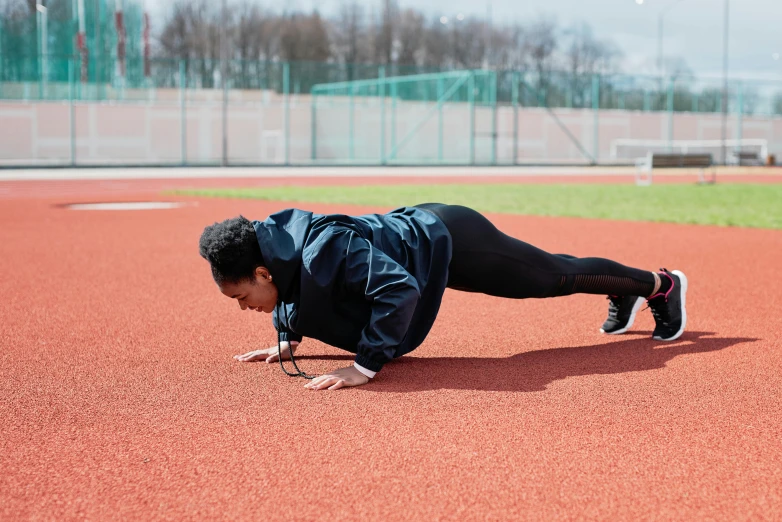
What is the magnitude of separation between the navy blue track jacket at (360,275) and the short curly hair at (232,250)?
0.19ft

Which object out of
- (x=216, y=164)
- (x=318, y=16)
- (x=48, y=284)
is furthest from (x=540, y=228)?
(x=318, y=16)

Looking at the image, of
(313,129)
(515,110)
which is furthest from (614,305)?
(313,129)

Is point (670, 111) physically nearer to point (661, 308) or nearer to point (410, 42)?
point (410, 42)

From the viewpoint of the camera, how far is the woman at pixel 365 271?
3.85 meters

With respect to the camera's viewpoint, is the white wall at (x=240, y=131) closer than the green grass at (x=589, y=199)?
No

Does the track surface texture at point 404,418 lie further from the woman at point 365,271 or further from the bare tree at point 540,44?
the bare tree at point 540,44

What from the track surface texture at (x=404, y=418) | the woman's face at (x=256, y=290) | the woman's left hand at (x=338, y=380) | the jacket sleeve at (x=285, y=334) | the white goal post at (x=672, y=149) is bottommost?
the track surface texture at (x=404, y=418)

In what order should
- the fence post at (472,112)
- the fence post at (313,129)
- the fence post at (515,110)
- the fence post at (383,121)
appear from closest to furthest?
1. the fence post at (472,112)
2. the fence post at (515,110)
3. the fence post at (383,121)
4. the fence post at (313,129)

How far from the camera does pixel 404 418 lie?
3.60 m

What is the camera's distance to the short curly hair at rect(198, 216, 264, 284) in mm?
3816

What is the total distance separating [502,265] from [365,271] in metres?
0.76

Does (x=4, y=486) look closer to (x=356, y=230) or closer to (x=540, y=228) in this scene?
(x=356, y=230)

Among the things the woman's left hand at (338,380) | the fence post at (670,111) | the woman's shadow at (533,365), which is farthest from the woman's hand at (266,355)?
the fence post at (670,111)

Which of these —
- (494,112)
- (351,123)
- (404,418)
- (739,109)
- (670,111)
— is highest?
(739,109)
